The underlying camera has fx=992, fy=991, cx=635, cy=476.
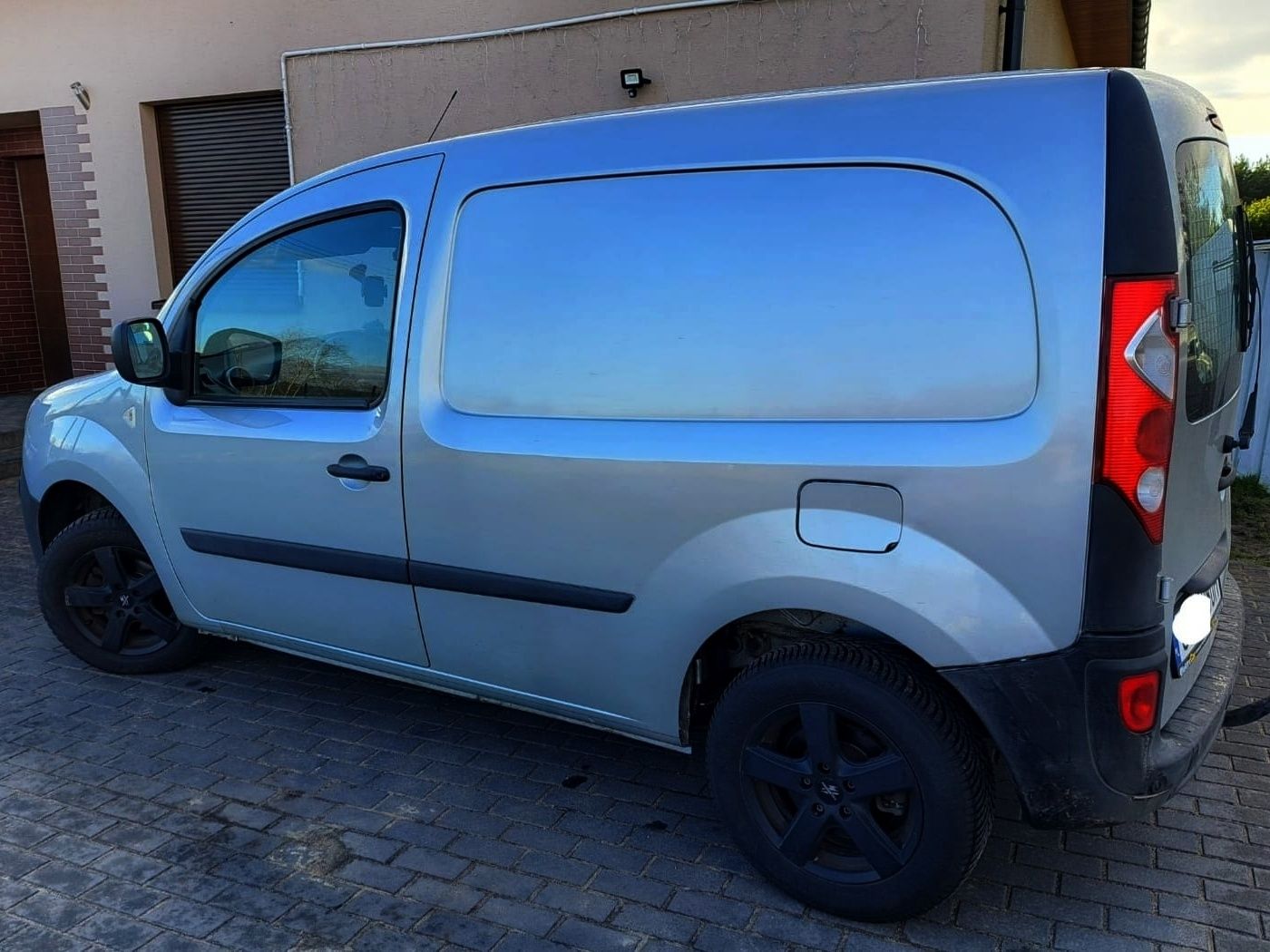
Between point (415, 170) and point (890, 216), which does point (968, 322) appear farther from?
point (415, 170)

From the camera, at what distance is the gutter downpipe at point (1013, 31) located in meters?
5.92

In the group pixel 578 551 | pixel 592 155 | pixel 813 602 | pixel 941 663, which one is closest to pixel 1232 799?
pixel 941 663

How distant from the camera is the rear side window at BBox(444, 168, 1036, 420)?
7.30 feet

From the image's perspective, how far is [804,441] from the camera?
241 cm

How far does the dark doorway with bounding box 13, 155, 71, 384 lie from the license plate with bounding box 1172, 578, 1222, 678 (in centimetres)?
1130

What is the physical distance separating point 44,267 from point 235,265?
919 cm

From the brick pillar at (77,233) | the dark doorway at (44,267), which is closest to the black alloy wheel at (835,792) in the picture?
the brick pillar at (77,233)

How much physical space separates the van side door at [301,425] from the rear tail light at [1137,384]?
194 centimetres

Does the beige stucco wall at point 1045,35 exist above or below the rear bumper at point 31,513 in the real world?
above

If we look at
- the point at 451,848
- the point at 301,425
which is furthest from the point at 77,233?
Answer: the point at 451,848

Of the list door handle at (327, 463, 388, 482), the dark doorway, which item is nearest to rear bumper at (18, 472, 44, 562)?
door handle at (327, 463, 388, 482)

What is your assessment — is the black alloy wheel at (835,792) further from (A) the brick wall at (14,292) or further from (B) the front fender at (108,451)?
(A) the brick wall at (14,292)

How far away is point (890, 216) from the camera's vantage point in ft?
7.59

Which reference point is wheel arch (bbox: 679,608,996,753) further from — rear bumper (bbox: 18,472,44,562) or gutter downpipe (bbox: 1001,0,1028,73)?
gutter downpipe (bbox: 1001,0,1028,73)
